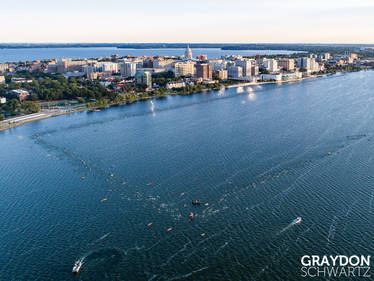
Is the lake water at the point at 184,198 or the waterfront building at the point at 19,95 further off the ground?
the waterfront building at the point at 19,95

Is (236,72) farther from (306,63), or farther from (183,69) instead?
(306,63)

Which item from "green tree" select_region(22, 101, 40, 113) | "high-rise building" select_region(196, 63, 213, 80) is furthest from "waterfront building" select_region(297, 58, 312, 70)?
"green tree" select_region(22, 101, 40, 113)

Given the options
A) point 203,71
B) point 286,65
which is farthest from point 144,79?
point 286,65

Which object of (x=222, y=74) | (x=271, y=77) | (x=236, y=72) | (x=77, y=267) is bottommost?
(x=77, y=267)

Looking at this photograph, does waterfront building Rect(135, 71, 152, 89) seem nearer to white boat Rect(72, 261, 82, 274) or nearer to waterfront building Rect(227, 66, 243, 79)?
waterfront building Rect(227, 66, 243, 79)

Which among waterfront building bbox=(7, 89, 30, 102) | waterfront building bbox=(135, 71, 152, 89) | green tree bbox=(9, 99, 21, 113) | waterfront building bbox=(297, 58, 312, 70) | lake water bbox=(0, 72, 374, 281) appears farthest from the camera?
waterfront building bbox=(297, 58, 312, 70)

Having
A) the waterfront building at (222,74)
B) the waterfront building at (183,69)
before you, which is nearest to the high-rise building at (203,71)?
the waterfront building at (222,74)

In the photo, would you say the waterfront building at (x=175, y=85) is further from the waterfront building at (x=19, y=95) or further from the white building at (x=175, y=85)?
the waterfront building at (x=19, y=95)
